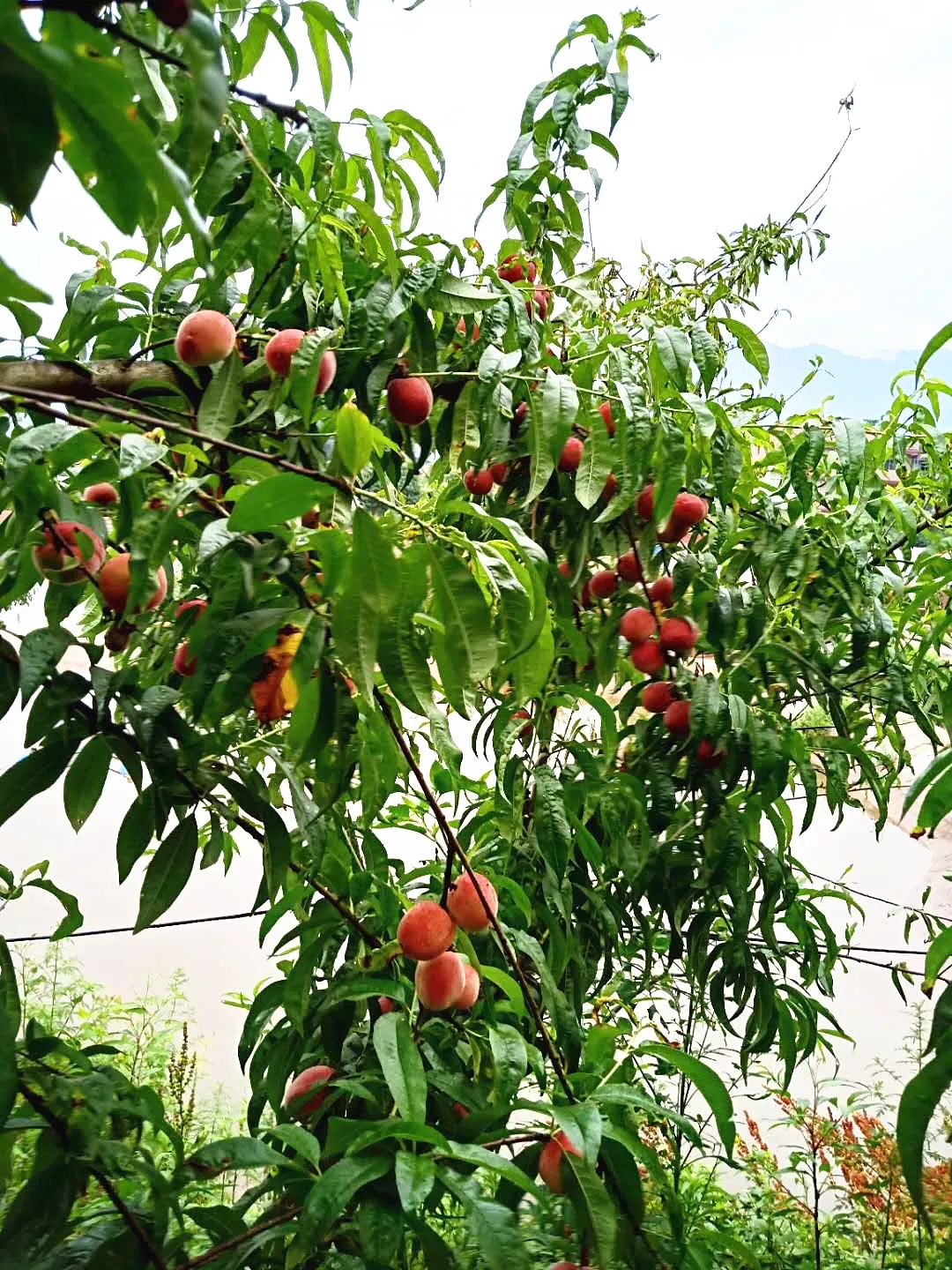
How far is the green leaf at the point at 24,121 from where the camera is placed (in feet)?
0.80

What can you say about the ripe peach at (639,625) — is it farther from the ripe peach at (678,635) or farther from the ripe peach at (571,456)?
the ripe peach at (571,456)

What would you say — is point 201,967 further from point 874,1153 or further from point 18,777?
point 18,777

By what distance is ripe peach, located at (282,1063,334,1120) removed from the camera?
0.84m

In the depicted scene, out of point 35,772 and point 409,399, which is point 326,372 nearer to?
point 409,399

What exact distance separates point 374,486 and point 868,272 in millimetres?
3199

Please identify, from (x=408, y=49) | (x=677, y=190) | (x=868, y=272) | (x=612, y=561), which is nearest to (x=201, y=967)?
(x=612, y=561)

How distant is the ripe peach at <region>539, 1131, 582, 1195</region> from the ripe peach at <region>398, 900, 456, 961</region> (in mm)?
149

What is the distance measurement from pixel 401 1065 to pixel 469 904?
0.41ft

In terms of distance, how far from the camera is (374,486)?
114cm

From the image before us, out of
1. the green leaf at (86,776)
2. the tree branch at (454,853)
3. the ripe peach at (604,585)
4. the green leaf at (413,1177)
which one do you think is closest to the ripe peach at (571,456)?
the ripe peach at (604,585)

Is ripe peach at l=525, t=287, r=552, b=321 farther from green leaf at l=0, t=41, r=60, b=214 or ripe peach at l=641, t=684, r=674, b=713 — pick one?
green leaf at l=0, t=41, r=60, b=214

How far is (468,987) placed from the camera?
0.78 m

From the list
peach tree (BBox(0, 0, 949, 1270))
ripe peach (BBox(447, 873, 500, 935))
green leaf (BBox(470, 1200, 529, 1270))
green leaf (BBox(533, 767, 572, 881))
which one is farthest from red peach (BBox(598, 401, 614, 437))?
green leaf (BBox(470, 1200, 529, 1270))

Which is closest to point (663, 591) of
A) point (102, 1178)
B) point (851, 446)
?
point (851, 446)
